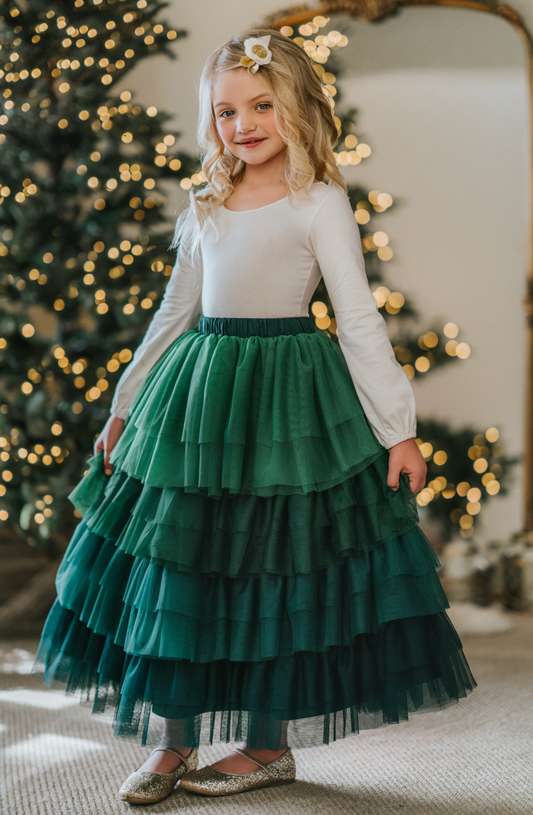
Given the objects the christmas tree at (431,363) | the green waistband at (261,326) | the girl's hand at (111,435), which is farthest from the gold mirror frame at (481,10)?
the girl's hand at (111,435)

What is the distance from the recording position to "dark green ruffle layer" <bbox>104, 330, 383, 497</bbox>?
0.94 m

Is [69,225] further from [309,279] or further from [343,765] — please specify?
[343,765]

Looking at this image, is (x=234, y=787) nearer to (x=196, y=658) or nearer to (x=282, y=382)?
(x=196, y=658)

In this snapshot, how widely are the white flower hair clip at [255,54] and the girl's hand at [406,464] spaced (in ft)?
1.92

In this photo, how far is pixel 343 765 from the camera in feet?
3.87

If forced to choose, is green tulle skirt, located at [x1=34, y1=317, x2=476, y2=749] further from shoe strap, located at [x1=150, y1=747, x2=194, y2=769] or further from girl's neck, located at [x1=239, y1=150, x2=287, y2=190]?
girl's neck, located at [x1=239, y1=150, x2=287, y2=190]

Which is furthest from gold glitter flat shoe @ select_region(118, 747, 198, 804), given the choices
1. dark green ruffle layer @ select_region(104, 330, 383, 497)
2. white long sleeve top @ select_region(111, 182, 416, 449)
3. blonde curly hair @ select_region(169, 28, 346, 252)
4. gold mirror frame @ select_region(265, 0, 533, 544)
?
gold mirror frame @ select_region(265, 0, 533, 544)

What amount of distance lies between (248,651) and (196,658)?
7 centimetres

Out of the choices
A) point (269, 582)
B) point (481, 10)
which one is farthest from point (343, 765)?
point (481, 10)

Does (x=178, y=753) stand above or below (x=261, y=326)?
below

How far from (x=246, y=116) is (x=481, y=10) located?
5.32 feet

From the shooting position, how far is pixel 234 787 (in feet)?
3.39

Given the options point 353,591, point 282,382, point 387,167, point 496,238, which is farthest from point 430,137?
point 353,591

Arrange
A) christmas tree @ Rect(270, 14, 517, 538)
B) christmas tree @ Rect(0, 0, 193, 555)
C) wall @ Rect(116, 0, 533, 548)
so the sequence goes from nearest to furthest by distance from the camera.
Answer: christmas tree @ Rect(0, 0, 193, 555) → christmas tree @ Rect(270, 14, 517, 538) → wall @ Rect(116, 0, 533, 548)
